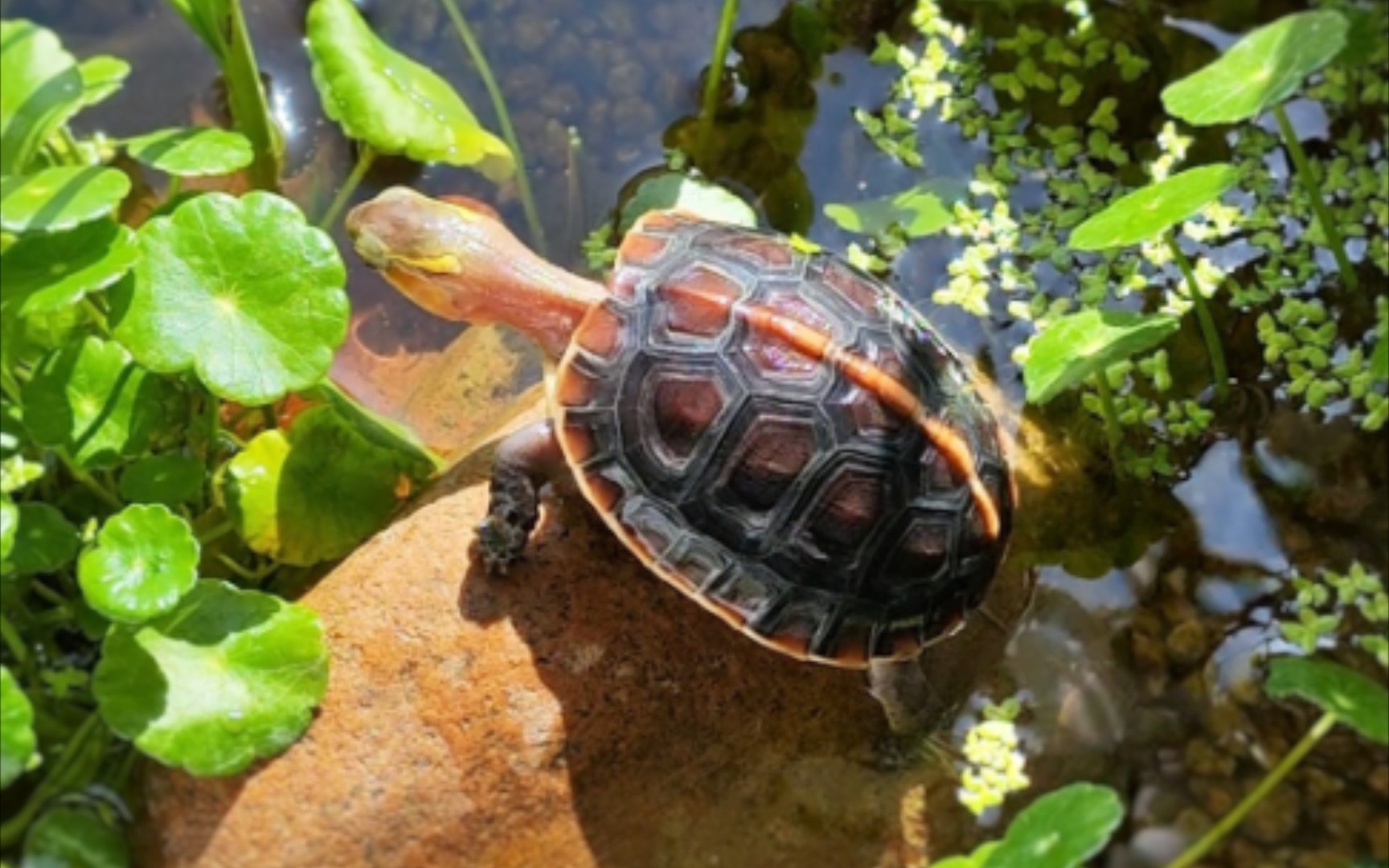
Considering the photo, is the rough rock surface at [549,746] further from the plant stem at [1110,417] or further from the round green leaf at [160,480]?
the plant stem at [1110,417]

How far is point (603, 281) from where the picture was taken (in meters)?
3.23

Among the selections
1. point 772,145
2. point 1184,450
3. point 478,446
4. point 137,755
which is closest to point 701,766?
point 478,446

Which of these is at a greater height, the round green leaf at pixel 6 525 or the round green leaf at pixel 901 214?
the round green leaf at pixel 901 214

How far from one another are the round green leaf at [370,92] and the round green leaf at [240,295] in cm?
43

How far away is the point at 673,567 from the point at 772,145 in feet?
4.44

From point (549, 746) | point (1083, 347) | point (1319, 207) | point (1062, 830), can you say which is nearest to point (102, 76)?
point (549, 746)

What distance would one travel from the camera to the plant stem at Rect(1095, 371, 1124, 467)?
2.71 meters

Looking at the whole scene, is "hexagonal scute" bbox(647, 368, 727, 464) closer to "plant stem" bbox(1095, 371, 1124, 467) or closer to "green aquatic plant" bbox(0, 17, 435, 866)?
"green aquatic plant" bbox(0, 17, 435, 866)

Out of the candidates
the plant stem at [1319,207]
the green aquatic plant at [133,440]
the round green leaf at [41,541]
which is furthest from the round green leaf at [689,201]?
the round green leaf at [41,541]

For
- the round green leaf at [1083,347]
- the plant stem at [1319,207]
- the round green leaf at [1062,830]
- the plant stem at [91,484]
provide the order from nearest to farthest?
the round green leaf at [1062,830]
the round green leaf at [1083,347]
the plant stem at [91,484]
the plant stem at [1319,207]

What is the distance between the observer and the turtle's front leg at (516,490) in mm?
2502

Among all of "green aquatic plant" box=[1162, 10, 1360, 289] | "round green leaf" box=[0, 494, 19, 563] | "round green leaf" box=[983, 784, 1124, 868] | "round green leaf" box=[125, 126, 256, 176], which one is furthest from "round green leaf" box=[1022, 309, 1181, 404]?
"round green leaf" box=[0, 494, 19, 563]

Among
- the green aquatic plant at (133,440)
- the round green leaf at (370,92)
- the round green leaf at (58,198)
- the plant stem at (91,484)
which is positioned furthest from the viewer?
the round green leaf at (370,92)

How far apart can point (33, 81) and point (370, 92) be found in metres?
0.63
